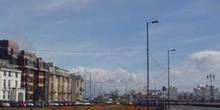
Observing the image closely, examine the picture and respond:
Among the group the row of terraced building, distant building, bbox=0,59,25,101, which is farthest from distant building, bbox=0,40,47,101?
distant building, bbox=0,59,25,101

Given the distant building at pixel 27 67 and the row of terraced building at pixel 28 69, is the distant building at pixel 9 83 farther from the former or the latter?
the distant building at pixel 27 67

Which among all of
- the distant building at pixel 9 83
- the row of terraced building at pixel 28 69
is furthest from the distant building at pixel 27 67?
the distant building at pixel 9 83

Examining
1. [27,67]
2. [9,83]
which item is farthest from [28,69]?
[9,83]

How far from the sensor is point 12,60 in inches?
6171

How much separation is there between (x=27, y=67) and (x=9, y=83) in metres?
15.5

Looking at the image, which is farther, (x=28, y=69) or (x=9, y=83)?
(x=28, y=69)

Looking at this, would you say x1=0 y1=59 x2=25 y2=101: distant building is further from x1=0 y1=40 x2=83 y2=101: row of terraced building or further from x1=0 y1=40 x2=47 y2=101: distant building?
x1=0 y1=40 x2=47 y2=101: distant building

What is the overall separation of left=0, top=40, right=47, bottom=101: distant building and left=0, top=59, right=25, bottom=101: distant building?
325 inches

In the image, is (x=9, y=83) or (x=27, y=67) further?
(x=27, y=67)

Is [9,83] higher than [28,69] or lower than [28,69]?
lower

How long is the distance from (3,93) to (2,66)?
851 centimetres

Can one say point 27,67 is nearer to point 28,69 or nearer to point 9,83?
point 28,69

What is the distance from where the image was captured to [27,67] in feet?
522

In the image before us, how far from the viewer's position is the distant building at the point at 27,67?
157m
